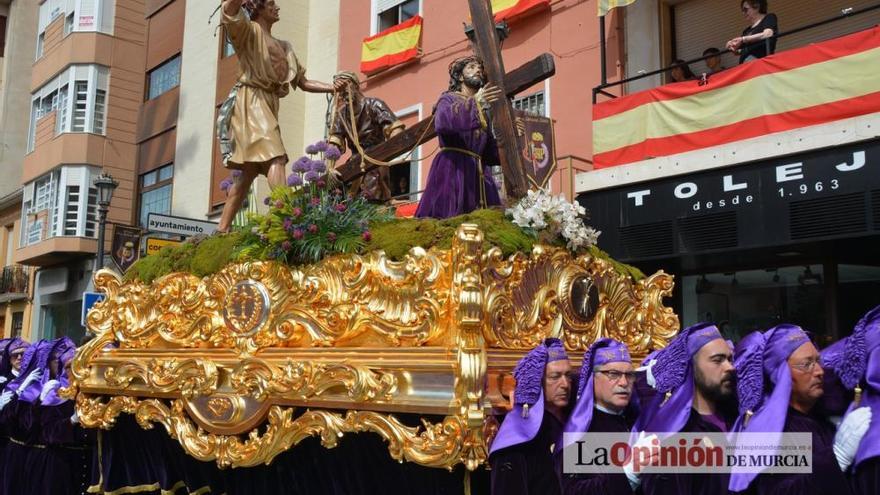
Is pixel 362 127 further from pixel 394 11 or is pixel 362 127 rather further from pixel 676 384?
pixel 394 11

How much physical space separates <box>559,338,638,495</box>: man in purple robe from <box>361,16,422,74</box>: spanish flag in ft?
33.0

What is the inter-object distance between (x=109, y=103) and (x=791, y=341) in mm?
19139

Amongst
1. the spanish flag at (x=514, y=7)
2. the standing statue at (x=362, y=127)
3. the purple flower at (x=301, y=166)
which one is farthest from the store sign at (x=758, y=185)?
the purple flower at (x=301, y=166)

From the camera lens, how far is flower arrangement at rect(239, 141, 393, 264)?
4316 mm

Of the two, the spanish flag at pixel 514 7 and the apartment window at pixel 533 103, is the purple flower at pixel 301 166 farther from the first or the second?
the spanish flag at pixel 514 7

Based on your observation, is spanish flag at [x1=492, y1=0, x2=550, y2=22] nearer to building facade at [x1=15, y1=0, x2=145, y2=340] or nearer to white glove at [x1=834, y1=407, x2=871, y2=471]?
white glove at [x1=834, y1=407, x2=871, y2=471]

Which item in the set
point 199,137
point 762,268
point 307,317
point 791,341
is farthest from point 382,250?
point 199,137

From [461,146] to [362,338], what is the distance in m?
1.33

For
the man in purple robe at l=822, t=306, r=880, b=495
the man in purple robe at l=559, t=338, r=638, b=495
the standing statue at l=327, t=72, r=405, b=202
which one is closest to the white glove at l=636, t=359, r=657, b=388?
the man in purple robe at l=559, t=338, r=638, b=495

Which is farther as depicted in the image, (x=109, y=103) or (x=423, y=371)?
(x=109, y=103)

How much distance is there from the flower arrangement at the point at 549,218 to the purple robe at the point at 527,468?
1119 mm

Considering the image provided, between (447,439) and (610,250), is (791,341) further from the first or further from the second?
(610,250)

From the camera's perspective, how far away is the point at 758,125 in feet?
26.6

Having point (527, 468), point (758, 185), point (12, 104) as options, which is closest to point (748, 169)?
point (758, 185)
